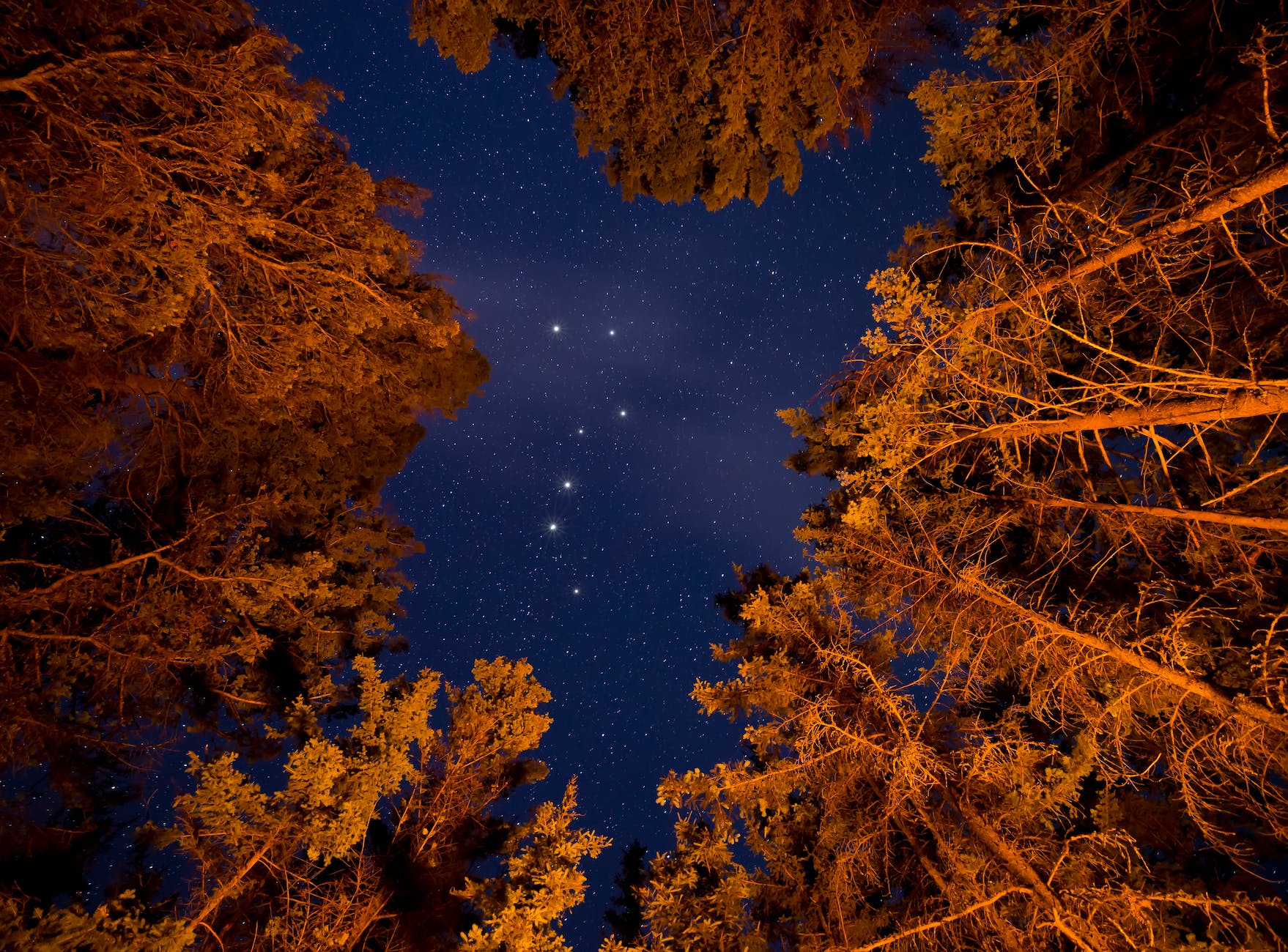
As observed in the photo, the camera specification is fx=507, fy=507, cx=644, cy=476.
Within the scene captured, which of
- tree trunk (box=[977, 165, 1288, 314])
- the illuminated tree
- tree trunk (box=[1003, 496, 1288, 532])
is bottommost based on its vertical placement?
tree trunk (box=[1003, 496, 1288, 532])

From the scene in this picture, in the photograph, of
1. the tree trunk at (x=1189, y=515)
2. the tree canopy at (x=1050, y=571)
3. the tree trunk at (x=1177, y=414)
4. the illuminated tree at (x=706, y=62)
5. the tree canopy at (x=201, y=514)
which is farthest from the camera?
the illuminated tree at (x=706, y=62)

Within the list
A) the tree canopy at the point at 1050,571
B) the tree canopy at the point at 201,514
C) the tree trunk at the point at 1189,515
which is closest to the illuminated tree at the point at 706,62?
the tree canopy at the point at 1050,571

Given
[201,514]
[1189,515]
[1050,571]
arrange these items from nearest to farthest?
[1189,515] < [1050,571] < [201,514]

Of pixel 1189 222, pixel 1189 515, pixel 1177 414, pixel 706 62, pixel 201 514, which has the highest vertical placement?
pixel 706 62

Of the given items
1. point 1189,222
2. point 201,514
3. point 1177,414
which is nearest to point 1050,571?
point 1177,414

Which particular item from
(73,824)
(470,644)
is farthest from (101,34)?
(470,644)

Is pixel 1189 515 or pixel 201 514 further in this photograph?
pixel 201 514

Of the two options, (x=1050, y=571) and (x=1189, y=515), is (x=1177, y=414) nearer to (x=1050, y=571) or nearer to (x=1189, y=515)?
(x=1189, y=515)

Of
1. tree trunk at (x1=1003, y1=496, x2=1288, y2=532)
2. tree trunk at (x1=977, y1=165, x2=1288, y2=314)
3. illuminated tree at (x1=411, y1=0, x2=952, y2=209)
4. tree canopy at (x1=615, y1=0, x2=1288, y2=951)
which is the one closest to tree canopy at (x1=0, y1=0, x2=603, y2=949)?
illuminated tree at (x1=411, y1=0, x2=952, y2=209)

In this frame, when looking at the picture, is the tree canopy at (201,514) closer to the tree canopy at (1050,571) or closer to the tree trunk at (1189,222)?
the tree canopy at (1050,571)

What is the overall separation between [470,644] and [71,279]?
35.5 metres

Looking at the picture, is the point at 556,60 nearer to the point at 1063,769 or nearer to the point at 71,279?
the point at 71,279

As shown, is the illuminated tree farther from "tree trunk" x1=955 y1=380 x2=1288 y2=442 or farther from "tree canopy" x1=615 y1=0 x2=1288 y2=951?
"tree trunk" x1=955 y1=380 x2=1288 y2=442

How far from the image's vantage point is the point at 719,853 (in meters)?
5.83
